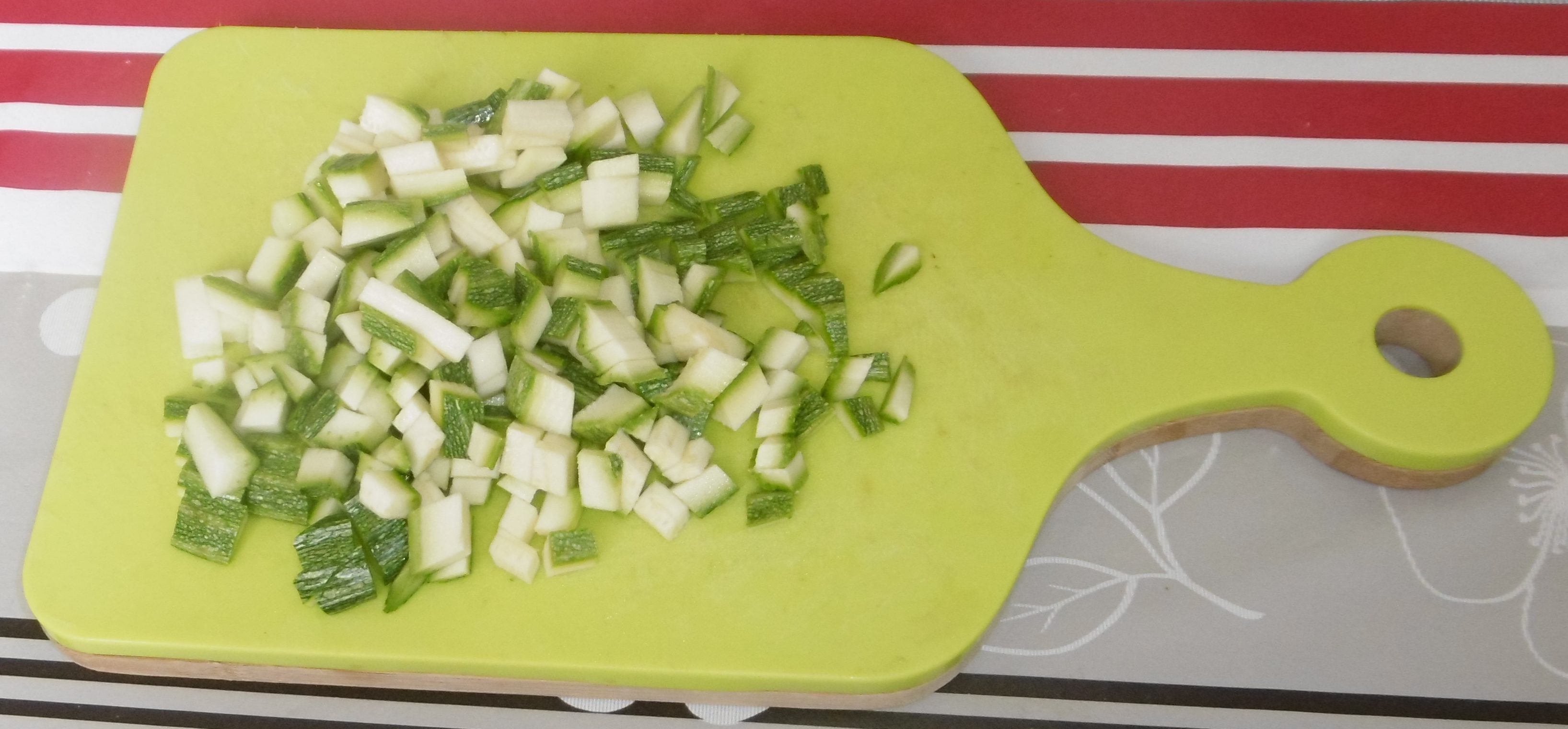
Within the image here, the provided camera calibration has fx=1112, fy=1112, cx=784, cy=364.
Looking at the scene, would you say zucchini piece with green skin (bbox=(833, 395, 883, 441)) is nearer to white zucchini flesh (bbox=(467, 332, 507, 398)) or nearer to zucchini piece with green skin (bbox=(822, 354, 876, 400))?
zucchini piece with green skin (bbox=(822, 354, 876, 400))

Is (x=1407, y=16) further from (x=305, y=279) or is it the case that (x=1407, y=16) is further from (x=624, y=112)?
(x=305, y=279)


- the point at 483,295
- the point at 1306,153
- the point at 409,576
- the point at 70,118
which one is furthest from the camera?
the point at 70,118

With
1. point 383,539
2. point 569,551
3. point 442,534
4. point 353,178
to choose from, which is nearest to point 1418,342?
point 569,551

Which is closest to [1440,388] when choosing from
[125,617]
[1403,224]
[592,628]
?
[1403,224]

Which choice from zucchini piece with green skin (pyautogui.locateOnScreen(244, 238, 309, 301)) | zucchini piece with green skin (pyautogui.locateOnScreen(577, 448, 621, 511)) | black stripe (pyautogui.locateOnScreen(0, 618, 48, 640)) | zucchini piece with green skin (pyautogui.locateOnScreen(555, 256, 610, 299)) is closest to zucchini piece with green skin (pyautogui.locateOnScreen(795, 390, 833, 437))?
zucchini piece with green skin (pyautogui.locateOnScreen(577, 448, 621, 511))

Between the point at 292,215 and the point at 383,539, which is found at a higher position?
the point at 292,215

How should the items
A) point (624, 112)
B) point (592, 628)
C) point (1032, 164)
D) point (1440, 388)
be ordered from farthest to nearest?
point (1032, 164), point (624, 112), point (1440, 388), point (592, 628)

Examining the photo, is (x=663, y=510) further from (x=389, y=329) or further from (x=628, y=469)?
(x=389, y=329)
